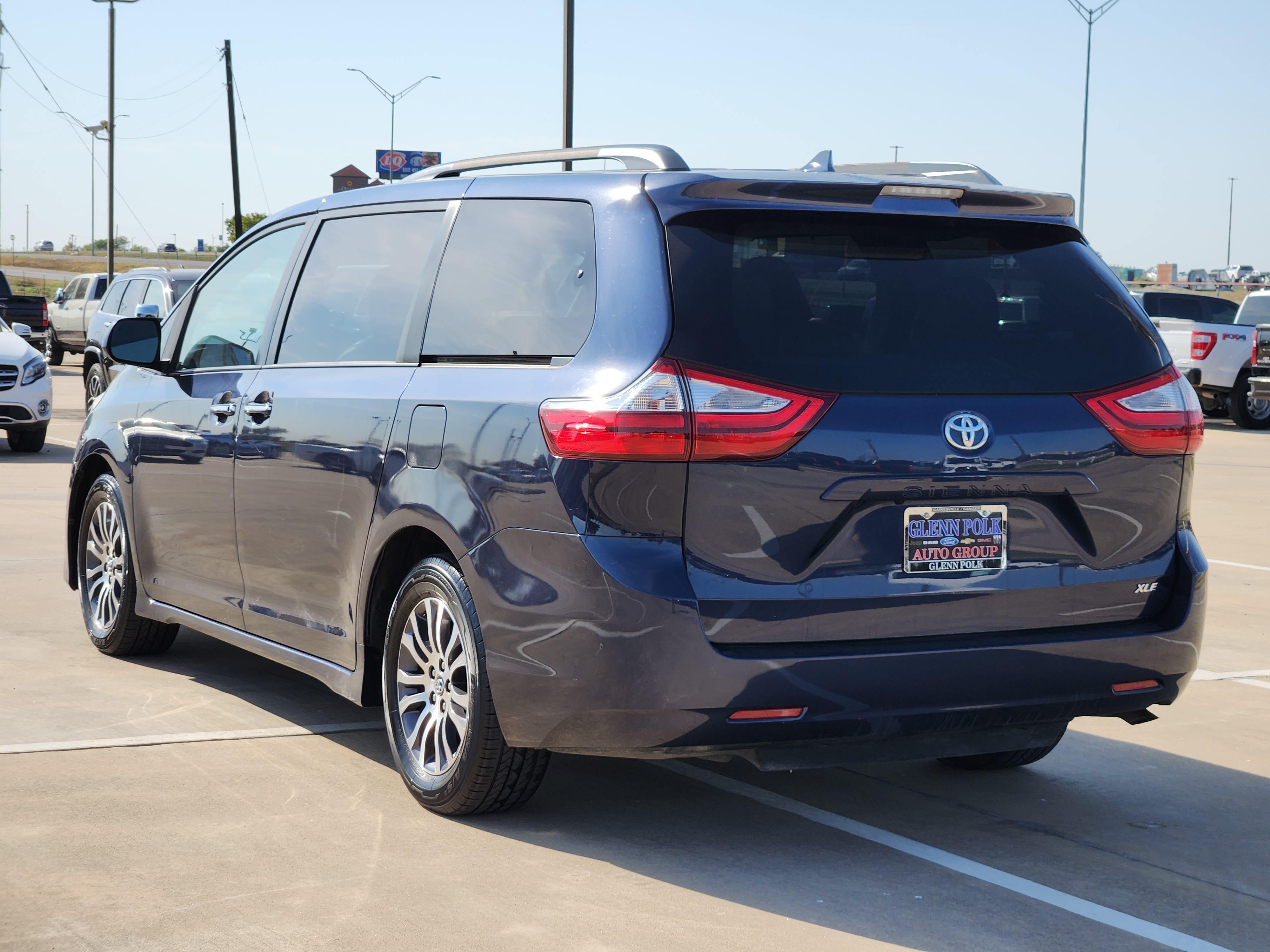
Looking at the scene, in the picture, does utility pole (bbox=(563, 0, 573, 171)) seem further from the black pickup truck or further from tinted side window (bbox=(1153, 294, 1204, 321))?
the black pickup truck

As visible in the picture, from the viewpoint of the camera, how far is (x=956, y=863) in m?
4.37

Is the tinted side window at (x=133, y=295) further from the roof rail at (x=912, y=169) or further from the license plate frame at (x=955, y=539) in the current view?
the license plate frame at (x=955, y=539)

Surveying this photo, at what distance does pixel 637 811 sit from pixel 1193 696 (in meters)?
2.95

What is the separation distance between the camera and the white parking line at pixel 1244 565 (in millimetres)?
10273

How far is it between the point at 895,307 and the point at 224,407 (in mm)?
2760

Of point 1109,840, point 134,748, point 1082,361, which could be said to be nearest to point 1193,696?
point 1109,840

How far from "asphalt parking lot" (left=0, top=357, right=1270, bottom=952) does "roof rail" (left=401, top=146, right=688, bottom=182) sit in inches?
76.4

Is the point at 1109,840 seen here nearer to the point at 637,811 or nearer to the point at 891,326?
the point at 637,811

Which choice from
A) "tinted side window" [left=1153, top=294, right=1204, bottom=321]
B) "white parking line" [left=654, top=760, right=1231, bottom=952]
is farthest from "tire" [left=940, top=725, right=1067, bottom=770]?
"tinted side window" [left=1153, top=294, right=1204, bottom=321]

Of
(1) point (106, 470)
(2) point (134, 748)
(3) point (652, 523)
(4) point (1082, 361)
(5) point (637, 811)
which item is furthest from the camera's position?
(1) point (106, 470)

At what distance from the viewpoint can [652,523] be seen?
394cm

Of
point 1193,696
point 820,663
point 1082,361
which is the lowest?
point 1193,696

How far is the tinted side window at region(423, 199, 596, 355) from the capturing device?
435cm

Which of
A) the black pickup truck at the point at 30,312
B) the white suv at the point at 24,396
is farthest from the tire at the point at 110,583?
the black pickup truck at the point at 30,312
